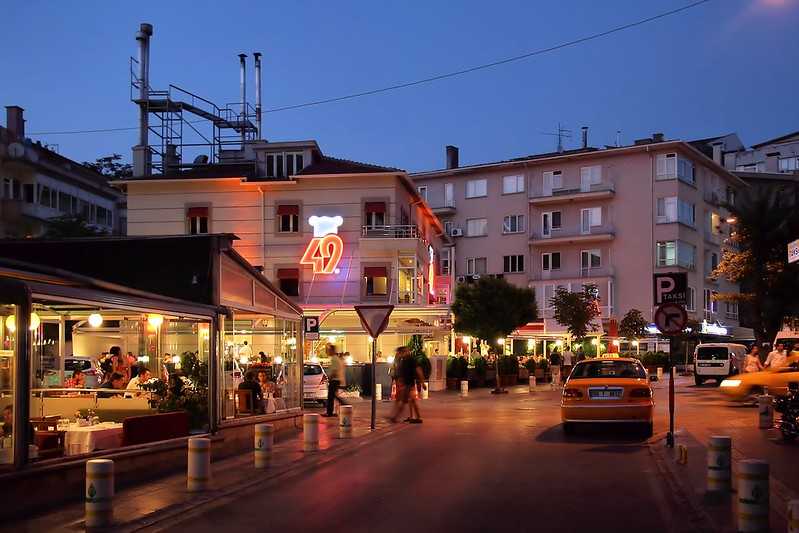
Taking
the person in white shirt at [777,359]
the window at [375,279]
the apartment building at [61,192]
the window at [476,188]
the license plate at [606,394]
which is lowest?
the license plate at [606,394]

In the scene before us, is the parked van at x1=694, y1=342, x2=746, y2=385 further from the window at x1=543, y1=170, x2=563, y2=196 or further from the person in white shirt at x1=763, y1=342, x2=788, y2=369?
the window at x1=543, y1=170, x2=563, y2=196

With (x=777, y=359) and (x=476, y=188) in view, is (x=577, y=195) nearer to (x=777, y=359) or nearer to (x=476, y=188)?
(x=476, y=188)

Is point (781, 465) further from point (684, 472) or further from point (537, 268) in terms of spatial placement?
point (537, 268)

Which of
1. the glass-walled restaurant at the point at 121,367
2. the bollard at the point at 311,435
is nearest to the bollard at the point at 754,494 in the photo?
the glass-walled restaurant at the point at 121,367

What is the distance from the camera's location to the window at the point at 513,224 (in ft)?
215

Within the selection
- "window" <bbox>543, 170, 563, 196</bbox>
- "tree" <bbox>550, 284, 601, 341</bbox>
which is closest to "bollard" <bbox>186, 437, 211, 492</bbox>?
"tree" <bbox>550, 284, 601, 341</bbox>

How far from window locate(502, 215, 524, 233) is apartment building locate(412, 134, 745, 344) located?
0.07 metres

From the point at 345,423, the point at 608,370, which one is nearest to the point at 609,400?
the point at 608,370

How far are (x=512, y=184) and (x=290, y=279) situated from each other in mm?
25242

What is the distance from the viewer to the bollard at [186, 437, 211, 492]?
12523 millimetres

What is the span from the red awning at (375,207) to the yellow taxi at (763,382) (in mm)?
19991

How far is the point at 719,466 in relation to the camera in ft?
38.8

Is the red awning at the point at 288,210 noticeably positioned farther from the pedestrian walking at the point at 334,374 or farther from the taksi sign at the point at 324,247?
the pedestrian walking at the point at 334,374

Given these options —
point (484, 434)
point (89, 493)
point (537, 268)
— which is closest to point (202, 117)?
point (537, 268)
